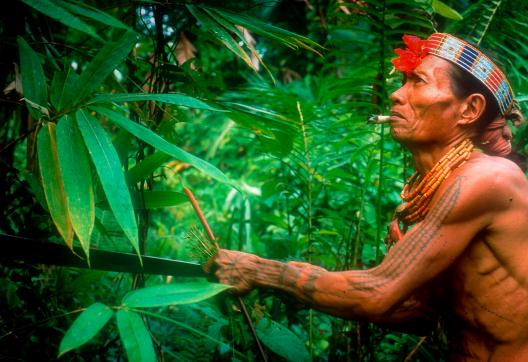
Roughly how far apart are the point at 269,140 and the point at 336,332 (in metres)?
0.82

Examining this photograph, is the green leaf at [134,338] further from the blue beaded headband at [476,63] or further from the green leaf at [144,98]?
the blue beaded headband at [476,63]

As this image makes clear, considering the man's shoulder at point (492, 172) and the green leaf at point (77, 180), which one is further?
the man's shoulder at point (492, 172)

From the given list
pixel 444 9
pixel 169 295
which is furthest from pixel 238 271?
pixel 444 9

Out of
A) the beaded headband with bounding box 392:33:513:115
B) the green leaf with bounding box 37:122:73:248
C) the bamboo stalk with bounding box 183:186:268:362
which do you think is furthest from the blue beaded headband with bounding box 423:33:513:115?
the green leaf with bounding box 37:122:73:248

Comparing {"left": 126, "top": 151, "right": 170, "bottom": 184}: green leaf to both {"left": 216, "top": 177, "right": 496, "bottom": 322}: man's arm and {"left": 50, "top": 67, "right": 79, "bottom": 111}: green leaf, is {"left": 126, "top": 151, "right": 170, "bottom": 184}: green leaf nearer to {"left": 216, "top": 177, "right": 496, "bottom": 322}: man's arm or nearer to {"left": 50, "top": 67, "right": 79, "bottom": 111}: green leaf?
{"left": 50, "top": 67, "right": 79, "bottom": 111}: green leaf

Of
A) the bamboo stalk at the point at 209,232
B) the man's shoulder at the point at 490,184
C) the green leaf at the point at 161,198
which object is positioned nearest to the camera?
the man's shoulder at the point at 490,184

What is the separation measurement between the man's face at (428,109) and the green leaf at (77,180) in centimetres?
81

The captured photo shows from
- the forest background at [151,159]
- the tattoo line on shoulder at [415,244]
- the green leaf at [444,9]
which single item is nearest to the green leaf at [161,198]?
the forest background at [151,159]

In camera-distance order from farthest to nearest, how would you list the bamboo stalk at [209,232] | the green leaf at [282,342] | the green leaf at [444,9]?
the green leaf at [444,9], the green leaf at [282,342], the bamboo stalk at [209,232]

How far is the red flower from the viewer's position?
59.8 inches

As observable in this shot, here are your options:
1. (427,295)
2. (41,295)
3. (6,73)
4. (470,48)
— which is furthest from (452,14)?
(41,295)

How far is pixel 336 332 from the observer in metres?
2.22

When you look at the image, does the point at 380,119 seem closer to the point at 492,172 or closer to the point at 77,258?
the point at 492,172

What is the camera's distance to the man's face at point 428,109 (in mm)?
1471
